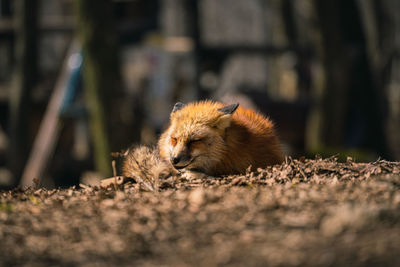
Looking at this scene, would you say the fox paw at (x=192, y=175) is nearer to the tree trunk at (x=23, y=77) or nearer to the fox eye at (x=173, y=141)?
the fox eye at (x=173, y=141)

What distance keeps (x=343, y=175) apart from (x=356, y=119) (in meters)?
9.98

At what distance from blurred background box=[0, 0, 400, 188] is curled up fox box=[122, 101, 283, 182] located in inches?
184

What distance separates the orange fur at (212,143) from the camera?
4941 millimetres

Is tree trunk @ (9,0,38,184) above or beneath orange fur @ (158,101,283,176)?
above

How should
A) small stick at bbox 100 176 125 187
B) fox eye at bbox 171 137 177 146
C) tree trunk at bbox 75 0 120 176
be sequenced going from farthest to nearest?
tree trunk at bbox 75 0 120 176, fox eye at bbox 171 137 177 146, small stick at bbox 100 176 125 187

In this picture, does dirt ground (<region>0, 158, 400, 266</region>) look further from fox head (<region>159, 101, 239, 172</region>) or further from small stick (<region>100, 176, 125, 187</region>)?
fox head (<region>159, 101, 239, 172</region>)

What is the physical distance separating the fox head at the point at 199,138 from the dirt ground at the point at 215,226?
52cm

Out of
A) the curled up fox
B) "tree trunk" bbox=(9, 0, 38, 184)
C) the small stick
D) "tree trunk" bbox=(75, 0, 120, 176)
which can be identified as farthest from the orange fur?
"tree trunk" bbox=(9, 0, 38, 184)

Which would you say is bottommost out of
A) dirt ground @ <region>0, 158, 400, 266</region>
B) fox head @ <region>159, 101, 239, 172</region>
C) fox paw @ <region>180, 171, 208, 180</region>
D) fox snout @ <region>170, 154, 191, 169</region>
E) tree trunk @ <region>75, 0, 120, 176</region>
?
dirt ground @ <region>0, 158, 400, 266</region>

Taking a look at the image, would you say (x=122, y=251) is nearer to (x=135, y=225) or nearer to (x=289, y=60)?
(x=135, y=225)

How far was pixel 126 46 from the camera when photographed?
2164 centimetres

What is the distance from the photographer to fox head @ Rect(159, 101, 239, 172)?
490cm

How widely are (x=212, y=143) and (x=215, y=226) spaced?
6.08 feet

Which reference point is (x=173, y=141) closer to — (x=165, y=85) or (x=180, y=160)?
(x=180, y=160)
